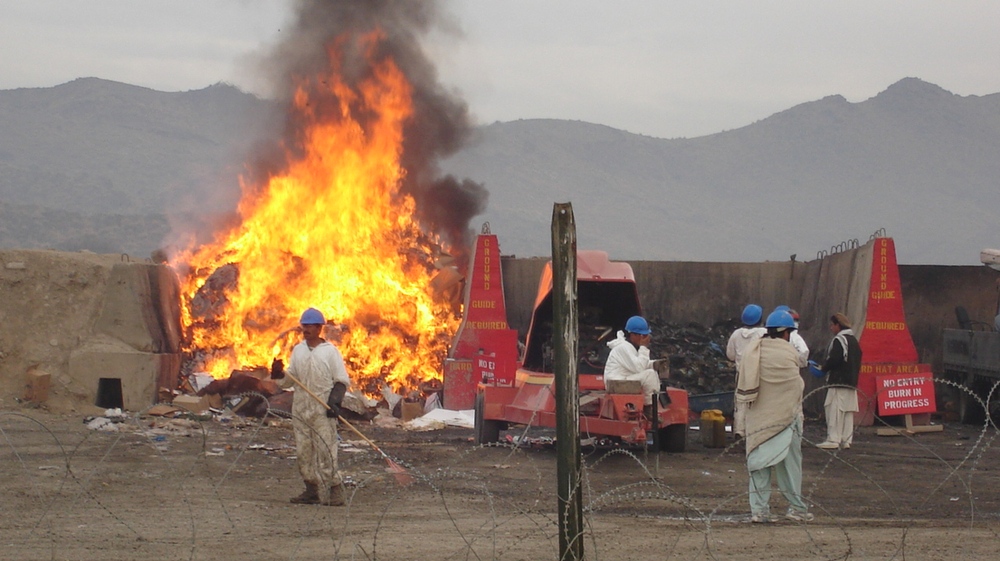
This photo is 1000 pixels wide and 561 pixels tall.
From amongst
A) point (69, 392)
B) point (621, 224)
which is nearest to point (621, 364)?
point (69, 392)

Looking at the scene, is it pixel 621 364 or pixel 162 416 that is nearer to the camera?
pixel 621 364

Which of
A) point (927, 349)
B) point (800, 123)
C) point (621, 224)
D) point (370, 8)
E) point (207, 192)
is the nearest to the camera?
point (927, 349)

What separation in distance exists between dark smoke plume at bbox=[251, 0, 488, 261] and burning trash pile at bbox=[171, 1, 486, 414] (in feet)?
0.10

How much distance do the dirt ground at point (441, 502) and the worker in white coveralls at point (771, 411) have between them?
10.2 inches

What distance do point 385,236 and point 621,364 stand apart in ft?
32.8

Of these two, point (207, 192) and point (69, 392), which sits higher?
point (207, 192)

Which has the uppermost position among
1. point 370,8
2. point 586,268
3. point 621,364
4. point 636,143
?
point 636,143

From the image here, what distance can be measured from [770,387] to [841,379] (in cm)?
545

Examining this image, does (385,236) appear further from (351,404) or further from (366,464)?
(366,464)

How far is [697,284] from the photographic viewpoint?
22.2 meters

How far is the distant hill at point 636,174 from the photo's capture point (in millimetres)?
99938

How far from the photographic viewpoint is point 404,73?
2503 centimetres

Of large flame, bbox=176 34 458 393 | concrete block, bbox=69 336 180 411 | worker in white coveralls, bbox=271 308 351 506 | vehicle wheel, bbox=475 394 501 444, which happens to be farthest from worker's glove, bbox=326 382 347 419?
large flame, bbox=176 34 458 393

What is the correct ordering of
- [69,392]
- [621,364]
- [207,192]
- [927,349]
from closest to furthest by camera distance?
[621,364] < [69,392] < [927,349] < [207,192]
